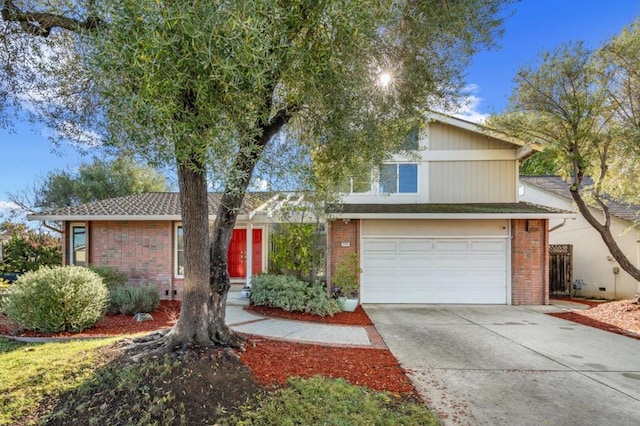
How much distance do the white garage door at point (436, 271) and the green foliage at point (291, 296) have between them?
82.5 inches

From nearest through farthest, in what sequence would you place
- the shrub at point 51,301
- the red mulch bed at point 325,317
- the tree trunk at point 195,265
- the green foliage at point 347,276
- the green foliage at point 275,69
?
the green foliage at point 275,69, the tree trunk at point 195,265, the shrub at point 51,301, the red mulch bed at point 325,317, the green foliage at point 347,276

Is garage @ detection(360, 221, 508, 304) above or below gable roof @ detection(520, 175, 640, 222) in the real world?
below

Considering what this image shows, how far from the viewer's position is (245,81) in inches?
122

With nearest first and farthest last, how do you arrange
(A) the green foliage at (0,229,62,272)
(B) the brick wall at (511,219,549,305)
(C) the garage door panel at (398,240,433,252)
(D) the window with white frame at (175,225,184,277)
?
(B) the brick wall at (511,219,549,305) → (C) the garage door panel at (398,240,433,252) → (D) the window with white frame at (175,225,184,277) → (A) the green foliage at (0,229,62,272)

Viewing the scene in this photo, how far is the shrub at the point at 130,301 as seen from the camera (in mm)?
8609

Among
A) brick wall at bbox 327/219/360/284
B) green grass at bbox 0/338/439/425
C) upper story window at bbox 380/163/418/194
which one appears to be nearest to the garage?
brick wall at bbox 327/219/360/284

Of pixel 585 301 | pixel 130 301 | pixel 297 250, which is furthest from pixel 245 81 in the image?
pixel 585 301

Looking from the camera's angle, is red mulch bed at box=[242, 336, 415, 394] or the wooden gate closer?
red mulch bed at box=[242, 336, 415, 394]

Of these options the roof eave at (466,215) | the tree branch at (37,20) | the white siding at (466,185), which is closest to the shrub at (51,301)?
the tree branch at (37,20)

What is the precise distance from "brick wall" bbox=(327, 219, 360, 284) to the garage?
28 centimetres

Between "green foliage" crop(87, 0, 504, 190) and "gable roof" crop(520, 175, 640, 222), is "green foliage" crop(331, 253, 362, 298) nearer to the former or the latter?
"green foliage" crop(87, 0, 504, 190)

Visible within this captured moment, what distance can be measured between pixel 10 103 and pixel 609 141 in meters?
12.9

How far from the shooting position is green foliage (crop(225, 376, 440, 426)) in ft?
11.1

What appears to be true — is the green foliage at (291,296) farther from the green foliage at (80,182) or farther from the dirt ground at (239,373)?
the green foliage at (80,182)
